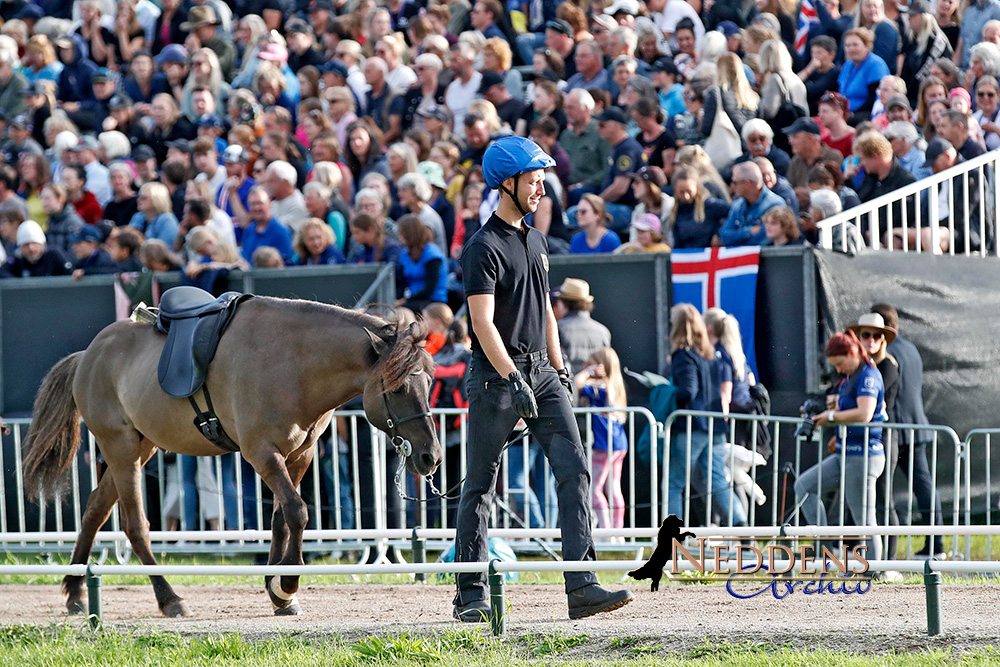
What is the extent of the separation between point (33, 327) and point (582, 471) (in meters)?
7.39

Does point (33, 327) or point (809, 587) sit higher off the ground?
point (33, 327)

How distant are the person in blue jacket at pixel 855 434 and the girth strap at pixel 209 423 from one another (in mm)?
3940

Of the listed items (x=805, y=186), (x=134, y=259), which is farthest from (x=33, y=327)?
(x=805, y=186)

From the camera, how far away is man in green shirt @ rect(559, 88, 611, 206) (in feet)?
45.9

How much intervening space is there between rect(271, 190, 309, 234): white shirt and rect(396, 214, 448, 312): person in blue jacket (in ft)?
7.13

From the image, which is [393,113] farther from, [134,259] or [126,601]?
[126,601]

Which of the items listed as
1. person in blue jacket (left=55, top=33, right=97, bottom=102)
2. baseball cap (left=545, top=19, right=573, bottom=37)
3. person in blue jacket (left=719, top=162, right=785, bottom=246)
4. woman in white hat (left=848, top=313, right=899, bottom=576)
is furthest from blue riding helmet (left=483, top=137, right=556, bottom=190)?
person in blue jacket (left=55, top=33, right=97, bottom=102)

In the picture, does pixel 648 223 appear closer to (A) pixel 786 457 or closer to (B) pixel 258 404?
(A) pixel 786 457

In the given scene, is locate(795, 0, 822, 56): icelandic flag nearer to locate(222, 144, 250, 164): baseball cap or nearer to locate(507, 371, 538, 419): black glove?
locate(222, 144, 250, 164): baseball cap

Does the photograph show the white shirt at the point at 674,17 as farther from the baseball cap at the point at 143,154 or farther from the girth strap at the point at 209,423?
the girth strap at the point at 209,423

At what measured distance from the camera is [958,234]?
1206 centimetres

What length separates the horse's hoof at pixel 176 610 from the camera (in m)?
8.32

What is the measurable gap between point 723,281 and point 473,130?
158 inches

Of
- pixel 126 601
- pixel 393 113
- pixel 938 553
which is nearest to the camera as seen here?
pixel 126 601
